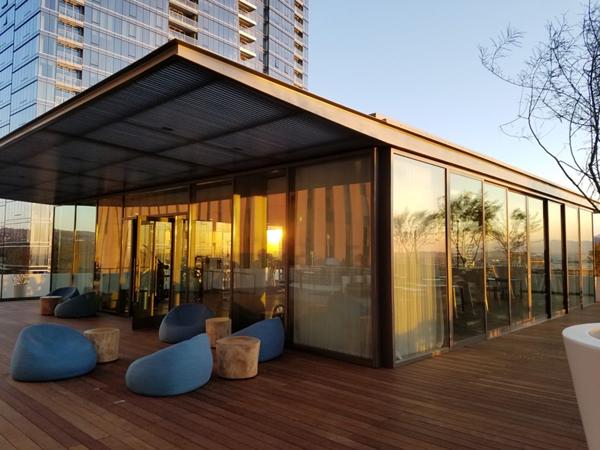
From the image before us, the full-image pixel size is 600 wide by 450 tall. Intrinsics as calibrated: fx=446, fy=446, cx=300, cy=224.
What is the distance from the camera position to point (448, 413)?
12.8 ft

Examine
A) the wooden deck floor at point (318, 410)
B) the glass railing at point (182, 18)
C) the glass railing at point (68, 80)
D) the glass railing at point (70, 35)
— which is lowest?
the wooden deck floor at point (318, 410)

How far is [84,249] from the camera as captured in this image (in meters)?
11.5

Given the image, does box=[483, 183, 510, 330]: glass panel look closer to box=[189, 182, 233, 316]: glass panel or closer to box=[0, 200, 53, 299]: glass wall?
box=[189, 182, 233, 316]: glass panel

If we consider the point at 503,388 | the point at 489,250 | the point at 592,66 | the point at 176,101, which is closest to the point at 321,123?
the point at 176,101

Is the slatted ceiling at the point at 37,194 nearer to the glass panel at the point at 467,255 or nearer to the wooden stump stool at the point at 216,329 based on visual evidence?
the wooden stump stool at the point at 216,329

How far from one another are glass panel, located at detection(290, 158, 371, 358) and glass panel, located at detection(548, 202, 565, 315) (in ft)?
21.1

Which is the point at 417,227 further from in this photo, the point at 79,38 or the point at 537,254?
the point at 79,38

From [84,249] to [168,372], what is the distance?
329 inches

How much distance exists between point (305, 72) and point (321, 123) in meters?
66.2

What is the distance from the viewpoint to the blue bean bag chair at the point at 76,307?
31.3 ft

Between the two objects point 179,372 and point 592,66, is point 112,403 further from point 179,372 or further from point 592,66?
point 592,66

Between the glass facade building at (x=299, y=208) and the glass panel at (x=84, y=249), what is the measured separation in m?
1.99

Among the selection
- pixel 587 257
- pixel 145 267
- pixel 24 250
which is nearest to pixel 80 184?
pixel 145 267

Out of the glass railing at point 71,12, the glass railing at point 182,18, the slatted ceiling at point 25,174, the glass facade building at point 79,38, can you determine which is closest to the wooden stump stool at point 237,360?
the slatted ceiling at point 25,174
